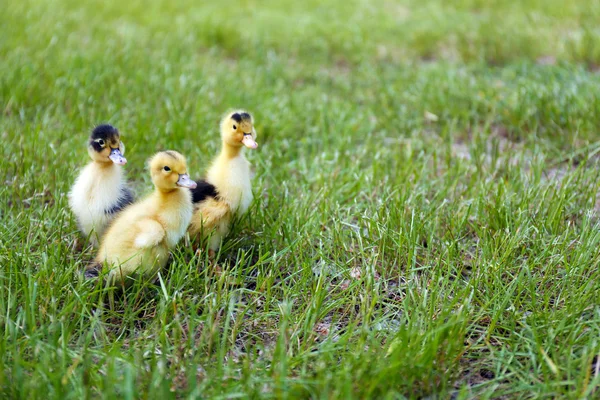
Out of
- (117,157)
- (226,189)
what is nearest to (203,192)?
(226,189)

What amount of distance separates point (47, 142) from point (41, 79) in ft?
4.80

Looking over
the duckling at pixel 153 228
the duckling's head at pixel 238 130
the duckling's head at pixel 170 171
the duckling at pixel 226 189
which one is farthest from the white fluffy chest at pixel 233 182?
the duckling's head at pixel 170 171

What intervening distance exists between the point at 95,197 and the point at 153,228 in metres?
0.53

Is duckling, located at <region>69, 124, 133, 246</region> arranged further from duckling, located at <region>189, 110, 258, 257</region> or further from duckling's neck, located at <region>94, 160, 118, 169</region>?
duckling, located at <region>189, 110, 258, 257</region>

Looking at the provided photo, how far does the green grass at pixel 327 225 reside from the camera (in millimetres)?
2387

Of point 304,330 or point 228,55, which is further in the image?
point 228,55

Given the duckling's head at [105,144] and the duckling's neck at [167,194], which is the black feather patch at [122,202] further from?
the duckling's neck at [167,194]

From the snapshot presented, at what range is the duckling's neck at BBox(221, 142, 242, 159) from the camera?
3.33 m

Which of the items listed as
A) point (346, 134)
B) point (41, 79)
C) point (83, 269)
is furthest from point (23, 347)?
point (41, 79)

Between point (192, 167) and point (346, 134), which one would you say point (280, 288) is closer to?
point (192, 167)

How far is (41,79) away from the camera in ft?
17.3

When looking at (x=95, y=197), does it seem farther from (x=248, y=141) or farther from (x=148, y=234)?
(x=248, y=141)

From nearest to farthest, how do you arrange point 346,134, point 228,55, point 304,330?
point 304,330, point 346,134, point 228,55

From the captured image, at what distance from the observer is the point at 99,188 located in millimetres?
3123
